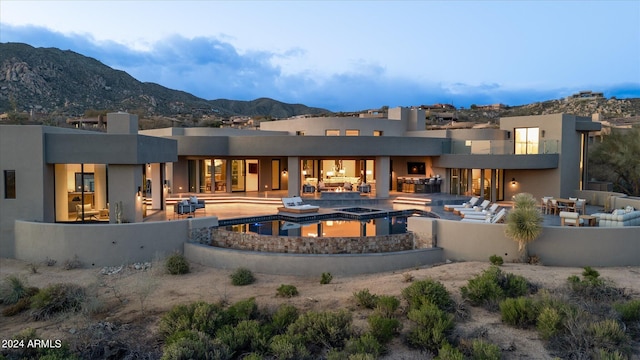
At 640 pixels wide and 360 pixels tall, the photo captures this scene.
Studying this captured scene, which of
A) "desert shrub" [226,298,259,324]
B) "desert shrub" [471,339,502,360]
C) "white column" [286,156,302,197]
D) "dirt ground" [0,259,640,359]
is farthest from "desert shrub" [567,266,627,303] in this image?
"white column" [286,156,302,197]

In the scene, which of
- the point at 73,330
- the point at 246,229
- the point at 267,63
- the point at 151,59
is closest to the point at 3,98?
the point at 246,229

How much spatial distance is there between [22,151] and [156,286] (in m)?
7.42

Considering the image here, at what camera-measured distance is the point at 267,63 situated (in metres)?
176

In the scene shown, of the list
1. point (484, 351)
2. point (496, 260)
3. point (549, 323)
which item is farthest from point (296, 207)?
point (484, 351)

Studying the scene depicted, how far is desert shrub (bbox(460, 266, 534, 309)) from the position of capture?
32.0ft

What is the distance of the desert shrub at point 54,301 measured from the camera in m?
10.9

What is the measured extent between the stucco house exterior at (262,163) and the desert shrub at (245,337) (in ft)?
25.6

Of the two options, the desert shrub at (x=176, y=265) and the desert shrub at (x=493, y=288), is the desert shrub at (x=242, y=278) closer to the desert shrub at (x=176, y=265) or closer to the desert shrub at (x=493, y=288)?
the desert shrub at (x=176, y=265)

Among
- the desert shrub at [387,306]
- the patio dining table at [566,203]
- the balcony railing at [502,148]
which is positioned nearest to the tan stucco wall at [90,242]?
the desert shrub at [387,306]

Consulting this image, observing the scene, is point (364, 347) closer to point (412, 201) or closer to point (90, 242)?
point (90, 242)

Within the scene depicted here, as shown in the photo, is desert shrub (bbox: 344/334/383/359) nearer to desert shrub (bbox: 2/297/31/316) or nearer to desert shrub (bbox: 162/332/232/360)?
desert shrub (bbox: 162/332/232/360)

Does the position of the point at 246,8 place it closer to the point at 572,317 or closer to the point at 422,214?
the point at 422,214

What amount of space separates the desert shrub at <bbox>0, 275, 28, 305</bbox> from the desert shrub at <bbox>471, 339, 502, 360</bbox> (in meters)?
11.3

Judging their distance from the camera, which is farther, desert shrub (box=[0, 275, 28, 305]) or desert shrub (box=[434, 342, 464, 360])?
desert shrub (box=[0, 275, 28, 305])
